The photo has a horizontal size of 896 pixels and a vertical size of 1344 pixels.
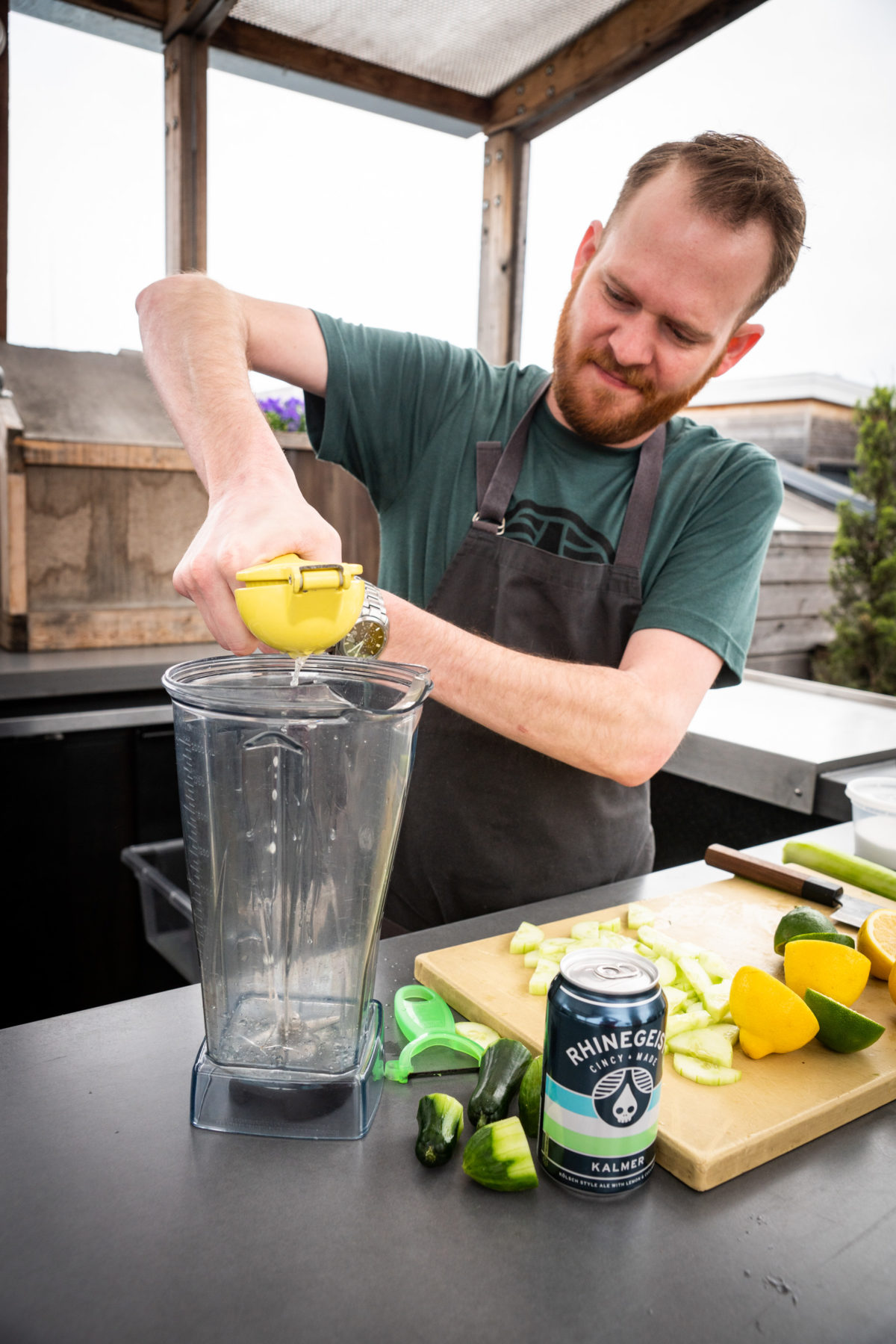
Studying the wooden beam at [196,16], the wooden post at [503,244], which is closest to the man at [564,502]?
the wooden beam at [196,16]

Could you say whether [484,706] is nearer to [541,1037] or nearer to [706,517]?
[541,1037]

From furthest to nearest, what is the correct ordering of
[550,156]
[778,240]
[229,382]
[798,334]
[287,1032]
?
1. [798,334]
2. [550,156]
3. [778,240]
4. [229,382]
5. [287,1032]

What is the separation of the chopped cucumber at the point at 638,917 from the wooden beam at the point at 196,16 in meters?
2.70

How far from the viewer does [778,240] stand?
134 centimetres

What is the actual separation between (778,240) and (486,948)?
3.61 feet

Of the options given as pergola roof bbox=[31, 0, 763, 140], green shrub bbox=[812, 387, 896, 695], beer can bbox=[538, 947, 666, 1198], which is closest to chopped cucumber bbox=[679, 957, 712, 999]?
beer can bbox=[538, 947, 666, 1198]

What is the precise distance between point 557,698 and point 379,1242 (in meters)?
0.69

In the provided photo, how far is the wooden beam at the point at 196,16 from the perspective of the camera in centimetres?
254

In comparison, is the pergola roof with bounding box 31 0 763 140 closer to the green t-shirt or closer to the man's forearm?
the green t-shirt

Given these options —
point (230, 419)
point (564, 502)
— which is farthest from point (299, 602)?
point (564, 502)

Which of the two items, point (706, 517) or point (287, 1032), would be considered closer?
point (287, 1032)

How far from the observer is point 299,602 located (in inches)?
25.7

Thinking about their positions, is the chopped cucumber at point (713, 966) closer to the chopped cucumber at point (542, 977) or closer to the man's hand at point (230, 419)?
the chopped cucumber at point (542, 977)

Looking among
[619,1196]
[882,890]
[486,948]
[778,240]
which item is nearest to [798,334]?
[778,240]
